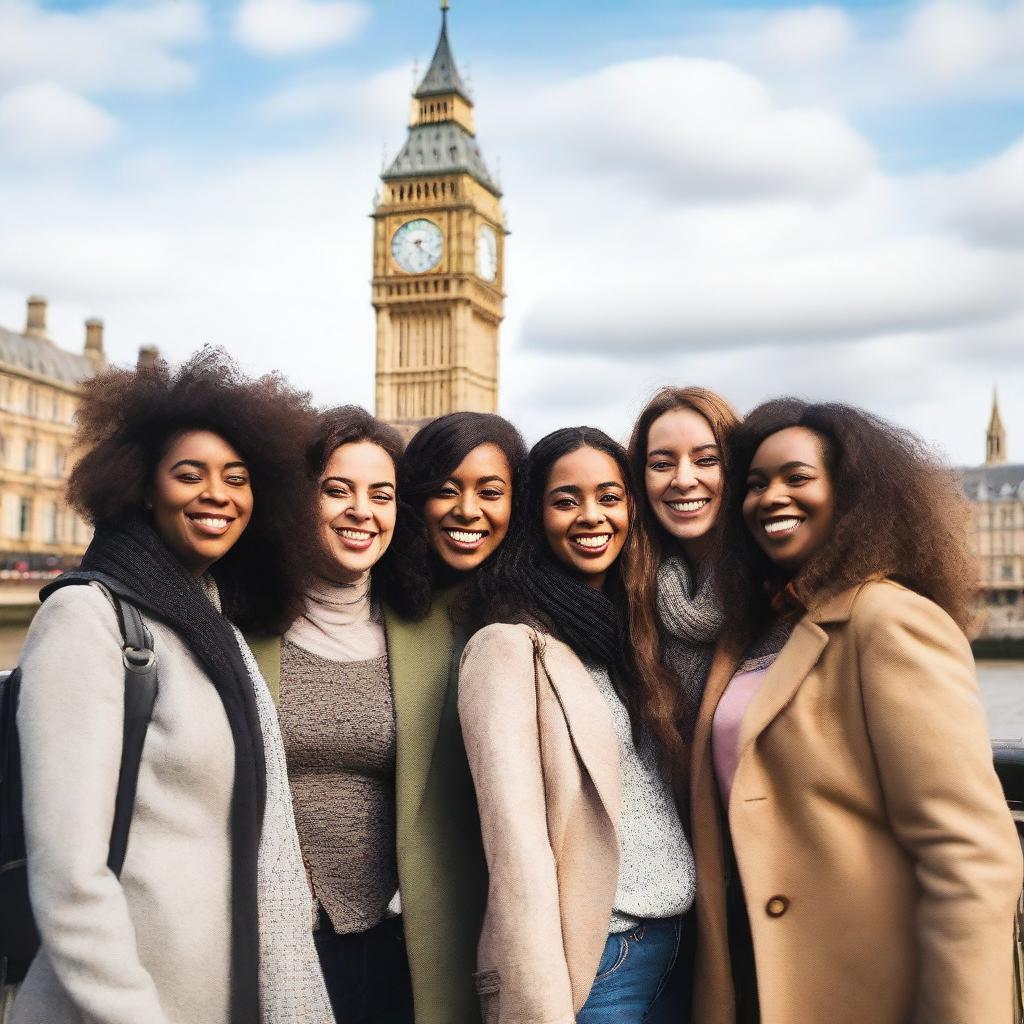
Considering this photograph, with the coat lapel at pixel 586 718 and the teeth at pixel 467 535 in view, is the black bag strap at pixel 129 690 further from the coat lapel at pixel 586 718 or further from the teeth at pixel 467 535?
the teeth at pixel 467 535

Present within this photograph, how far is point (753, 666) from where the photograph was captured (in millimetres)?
2275

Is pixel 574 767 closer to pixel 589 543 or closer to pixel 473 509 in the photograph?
pixel 589 543

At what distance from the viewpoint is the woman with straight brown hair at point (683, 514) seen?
Result: 7.93 ft

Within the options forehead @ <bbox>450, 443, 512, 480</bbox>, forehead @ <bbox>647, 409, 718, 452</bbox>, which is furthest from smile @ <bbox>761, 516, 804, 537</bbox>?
forehead @ <bbox>450, 443, 512, 480</bbox>

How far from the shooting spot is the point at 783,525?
2275 millimetres

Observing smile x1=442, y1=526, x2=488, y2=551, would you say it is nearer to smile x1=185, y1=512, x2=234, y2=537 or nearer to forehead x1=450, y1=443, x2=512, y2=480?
forehead x1=450, y1=443, x2=512, y2=480

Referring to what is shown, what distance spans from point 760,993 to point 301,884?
0.82 m

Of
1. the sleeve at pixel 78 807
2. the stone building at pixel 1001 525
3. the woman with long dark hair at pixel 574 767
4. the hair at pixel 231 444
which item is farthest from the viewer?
the stone building at pixel 1001 525

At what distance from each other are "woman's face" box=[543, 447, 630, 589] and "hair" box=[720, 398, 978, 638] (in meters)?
0.30

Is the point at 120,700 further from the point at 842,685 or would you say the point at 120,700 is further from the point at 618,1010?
the point at 842,685

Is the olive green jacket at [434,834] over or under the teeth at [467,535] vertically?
under

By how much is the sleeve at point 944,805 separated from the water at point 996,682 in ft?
38.0

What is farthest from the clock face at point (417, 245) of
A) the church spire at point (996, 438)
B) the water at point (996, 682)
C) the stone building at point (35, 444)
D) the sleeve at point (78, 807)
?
the sleeve at point (78, 807)

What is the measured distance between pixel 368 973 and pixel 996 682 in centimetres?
2207
